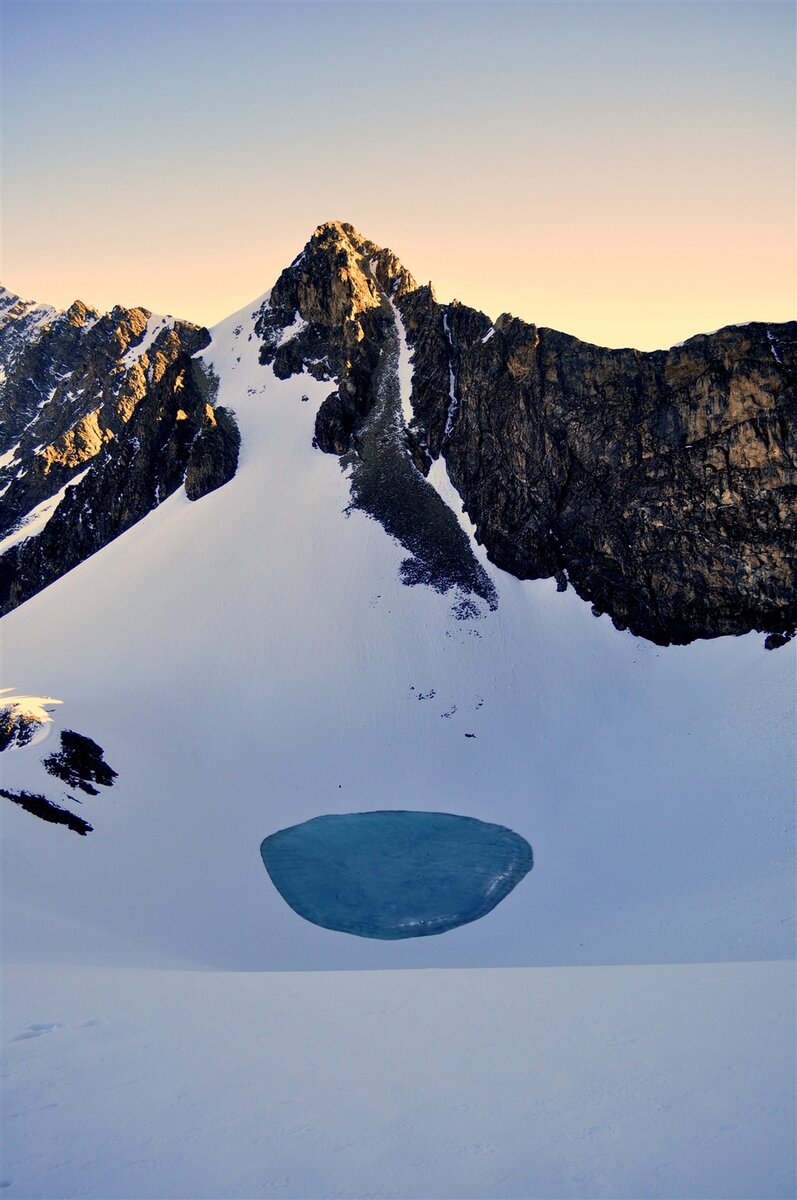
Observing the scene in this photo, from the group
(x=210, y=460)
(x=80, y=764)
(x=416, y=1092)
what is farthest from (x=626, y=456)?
(x=416, y=1092)

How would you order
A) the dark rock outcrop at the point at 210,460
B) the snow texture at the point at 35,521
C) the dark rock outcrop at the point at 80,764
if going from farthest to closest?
1. the snow texture at the point at 35,521
2. the dark rock outcrop at the point at 210,460
3. the dark rock outcrop at the point at 80,764

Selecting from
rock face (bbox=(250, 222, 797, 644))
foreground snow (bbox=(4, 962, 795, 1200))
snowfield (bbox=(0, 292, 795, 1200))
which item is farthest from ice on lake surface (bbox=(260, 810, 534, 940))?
rock face (bbox=(250, 222, 797, 644))

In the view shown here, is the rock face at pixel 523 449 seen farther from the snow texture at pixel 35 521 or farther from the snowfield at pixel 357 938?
the snow texture at pixel 35 521

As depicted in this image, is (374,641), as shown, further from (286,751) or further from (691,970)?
(691,970)

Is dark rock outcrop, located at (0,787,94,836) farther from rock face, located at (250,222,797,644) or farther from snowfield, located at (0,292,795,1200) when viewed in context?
rock face, located at (250,222,797,644)

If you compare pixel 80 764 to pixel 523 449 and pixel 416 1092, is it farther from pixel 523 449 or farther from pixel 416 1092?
pixel 523 449

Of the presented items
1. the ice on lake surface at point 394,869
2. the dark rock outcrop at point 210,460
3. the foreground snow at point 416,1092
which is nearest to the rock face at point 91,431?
the dark rock outcrop at point 210,460
